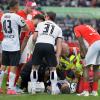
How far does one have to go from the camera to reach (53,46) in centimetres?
1352

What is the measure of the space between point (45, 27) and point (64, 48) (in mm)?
1141

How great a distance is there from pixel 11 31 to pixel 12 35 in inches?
3.6

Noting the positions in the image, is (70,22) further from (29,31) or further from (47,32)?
(47,32)

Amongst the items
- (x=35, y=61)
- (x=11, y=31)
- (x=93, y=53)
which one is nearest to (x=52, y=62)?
(x=35, y=61)

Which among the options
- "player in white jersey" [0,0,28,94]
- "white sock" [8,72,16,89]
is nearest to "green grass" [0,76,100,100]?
"white sock" [8,72,16,89]

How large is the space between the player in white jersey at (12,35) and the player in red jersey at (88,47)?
1261 millimetres

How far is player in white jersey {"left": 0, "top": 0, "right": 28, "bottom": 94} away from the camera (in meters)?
13.6

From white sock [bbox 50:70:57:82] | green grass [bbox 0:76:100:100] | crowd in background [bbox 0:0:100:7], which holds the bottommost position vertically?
crowd in background [bbox 0:0:100:7]

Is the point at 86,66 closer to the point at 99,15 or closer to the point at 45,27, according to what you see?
the point at 45,27

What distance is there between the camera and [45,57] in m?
13.6

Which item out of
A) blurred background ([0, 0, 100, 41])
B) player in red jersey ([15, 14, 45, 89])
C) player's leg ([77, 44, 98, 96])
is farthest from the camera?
blurred background ([0, 0, 100, 41])

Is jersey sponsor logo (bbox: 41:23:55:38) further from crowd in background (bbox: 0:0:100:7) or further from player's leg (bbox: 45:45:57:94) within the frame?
crowd in background (bbox: 0:0:100:7)

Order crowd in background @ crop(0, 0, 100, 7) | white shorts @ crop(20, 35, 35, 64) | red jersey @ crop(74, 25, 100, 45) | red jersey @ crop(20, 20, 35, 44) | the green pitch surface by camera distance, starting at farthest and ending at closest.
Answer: crowd in background @ crop(0, 0, 100, 7) < red jersey @ crop(20, 20, 35, 44) < white shorts @ crop(20, 35, 35, 64) < red jersey @ crop(74, 25, 100, 45) < the green pitch surface

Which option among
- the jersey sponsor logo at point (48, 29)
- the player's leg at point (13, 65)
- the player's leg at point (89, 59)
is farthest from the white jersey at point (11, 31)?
the player's leg at point (89, 59)
